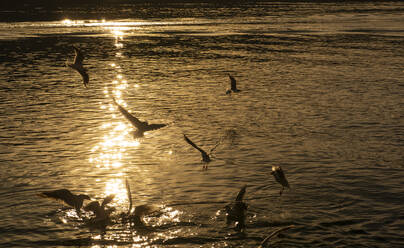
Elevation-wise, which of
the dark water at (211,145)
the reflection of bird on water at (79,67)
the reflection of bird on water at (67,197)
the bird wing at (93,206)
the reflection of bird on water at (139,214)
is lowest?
the dark water at (211,145)

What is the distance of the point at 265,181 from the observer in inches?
620

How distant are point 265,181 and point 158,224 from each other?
399cm

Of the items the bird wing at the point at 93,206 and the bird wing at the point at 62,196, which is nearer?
the bird wing at the point at 62,196

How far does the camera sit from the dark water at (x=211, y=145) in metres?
12.8

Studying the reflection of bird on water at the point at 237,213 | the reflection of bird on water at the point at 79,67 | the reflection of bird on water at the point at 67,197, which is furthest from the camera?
the reflection of bird on water at the point at 79,67

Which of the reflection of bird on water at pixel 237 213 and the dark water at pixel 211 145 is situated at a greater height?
the reflection of bird on water at pixel 237 213

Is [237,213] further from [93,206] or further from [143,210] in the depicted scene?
[93,206]

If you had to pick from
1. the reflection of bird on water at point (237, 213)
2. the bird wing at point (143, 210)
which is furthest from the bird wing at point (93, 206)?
the reflection of bird on water at point (237, 213)

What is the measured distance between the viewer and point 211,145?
63.7ft

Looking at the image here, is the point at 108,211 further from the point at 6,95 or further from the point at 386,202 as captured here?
the point at 6,95

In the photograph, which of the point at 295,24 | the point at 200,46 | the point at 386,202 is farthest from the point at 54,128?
the point at 295,24

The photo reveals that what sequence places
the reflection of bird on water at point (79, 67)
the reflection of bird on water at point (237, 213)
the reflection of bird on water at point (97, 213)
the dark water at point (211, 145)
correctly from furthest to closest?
the reflection of bird on water at point (79, 67), the reflection of bird on water at point (97, 213), the reflection of bird on water at point (237, 213), the dark water at point (211, 145)

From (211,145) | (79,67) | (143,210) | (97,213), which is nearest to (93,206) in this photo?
(97,213)

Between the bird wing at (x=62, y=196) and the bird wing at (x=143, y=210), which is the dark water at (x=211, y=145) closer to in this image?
the bird wing at (x=143, y=210)
